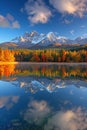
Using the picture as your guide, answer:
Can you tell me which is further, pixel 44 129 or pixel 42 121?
pixel 42 121

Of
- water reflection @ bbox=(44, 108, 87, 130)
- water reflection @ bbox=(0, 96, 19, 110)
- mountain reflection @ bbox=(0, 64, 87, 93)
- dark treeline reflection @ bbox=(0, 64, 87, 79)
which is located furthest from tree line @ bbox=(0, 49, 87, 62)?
water reflection @ bbox=(44, 108, 87, 130)

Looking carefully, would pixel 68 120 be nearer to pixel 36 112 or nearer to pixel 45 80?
pixel 36 112

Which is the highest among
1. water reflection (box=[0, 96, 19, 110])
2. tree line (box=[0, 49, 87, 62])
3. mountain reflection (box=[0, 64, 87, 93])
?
water reflection (box=[0, 96, 19, 110])

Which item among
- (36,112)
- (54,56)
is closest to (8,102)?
(36,112)

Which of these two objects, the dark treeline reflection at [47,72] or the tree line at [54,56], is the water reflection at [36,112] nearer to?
the dark treeline reflection at [47,72]

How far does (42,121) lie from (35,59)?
137 m

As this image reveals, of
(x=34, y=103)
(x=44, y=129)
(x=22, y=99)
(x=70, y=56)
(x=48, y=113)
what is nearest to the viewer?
(x=44, y=129)

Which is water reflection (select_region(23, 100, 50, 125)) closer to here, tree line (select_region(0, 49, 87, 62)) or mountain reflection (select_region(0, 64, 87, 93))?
mountain reflection (select_region(0, 64, 87, 93))

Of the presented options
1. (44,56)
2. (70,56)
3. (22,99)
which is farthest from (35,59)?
(22,99)

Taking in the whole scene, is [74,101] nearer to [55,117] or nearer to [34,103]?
[34,103]

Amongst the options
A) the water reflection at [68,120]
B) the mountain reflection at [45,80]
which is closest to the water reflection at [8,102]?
the water reflection at [68,120]

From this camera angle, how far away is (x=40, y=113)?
13977 millimetres

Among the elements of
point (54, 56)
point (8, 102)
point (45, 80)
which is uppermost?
point (8, 102)

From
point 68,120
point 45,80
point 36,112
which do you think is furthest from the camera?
point 45,80
